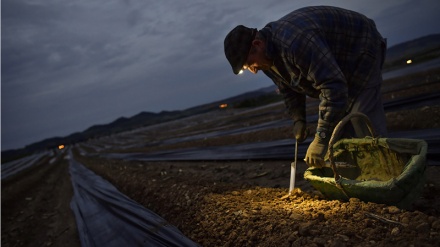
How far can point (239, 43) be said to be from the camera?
2275 mm

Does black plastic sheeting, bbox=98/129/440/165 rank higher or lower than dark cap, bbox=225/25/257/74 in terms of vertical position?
lower

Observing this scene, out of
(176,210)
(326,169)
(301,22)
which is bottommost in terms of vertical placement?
(176,210)

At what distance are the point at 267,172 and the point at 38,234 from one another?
421 centimetres

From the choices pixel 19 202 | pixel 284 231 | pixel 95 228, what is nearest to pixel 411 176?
pixel 284 231

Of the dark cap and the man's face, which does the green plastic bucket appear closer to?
the man's face

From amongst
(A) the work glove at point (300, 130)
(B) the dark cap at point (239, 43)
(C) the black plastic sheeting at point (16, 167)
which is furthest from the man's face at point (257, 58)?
(C) the black plastic sheeting at point (16, 167)

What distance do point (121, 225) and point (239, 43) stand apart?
279 cm

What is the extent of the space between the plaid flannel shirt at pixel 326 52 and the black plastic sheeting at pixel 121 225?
69.6 inches

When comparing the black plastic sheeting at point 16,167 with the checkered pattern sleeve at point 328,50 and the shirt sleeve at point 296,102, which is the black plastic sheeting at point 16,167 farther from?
the checkered pattern sleeve at point 328,50

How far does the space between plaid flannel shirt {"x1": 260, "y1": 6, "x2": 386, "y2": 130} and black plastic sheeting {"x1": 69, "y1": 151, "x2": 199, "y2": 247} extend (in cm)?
177

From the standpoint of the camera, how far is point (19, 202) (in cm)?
817

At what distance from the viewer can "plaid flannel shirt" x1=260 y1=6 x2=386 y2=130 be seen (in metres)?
2.11

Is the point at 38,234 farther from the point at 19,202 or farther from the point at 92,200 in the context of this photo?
the point at 19,202

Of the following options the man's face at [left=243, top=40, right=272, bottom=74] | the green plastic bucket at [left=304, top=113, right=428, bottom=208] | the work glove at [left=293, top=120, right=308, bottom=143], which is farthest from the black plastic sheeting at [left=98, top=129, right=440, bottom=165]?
the man's face at [left=243, top=40, right=272, bottom=74]
